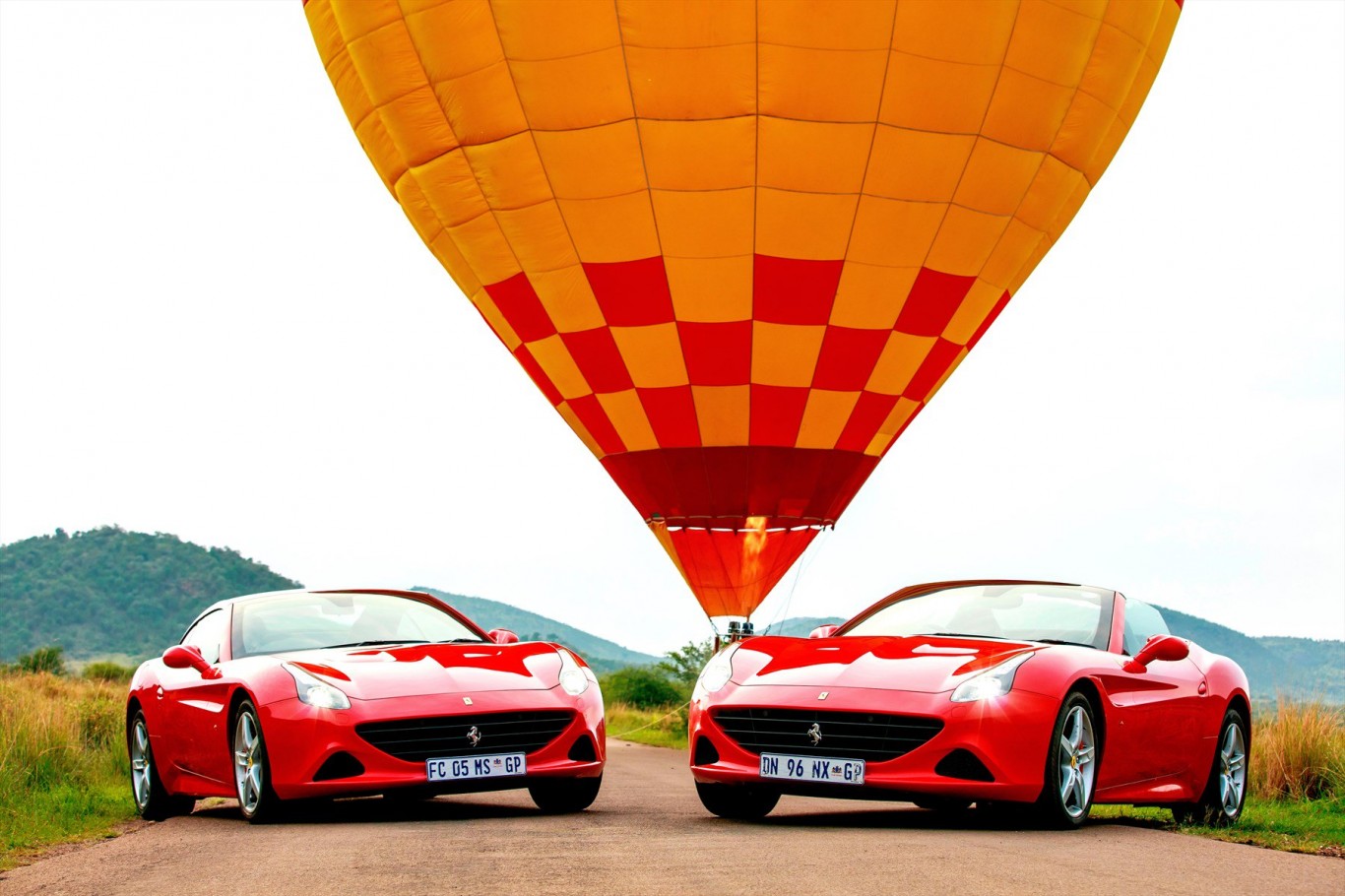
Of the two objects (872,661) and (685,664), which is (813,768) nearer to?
(872,661)

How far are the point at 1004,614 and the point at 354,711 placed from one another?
358 centimetres

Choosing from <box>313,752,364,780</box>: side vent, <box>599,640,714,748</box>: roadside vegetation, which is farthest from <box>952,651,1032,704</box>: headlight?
<box>599,640,714,748</box>: roadside vegetation

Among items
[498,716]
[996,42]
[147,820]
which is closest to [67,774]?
[147,820]

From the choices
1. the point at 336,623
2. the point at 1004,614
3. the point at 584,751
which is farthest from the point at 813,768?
the point at 336,623

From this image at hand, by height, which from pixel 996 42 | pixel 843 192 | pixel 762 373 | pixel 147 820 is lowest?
pixel 147 820

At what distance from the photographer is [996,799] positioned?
8000mm

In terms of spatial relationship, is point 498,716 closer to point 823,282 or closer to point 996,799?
point 996,799

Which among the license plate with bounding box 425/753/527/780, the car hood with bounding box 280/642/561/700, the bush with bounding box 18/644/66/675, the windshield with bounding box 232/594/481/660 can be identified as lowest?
the license plate with bounding box 425/753/527/780

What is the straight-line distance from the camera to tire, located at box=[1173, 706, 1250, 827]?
943cm

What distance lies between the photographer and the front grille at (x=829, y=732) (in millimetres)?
8195

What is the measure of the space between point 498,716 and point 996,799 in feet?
8.78

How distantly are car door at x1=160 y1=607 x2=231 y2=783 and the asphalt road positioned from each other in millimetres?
404

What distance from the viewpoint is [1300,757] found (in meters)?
12.7

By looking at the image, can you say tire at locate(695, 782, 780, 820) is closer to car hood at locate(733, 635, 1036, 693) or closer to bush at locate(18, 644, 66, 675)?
car hood at locate(733, 635, 1036, 693)
